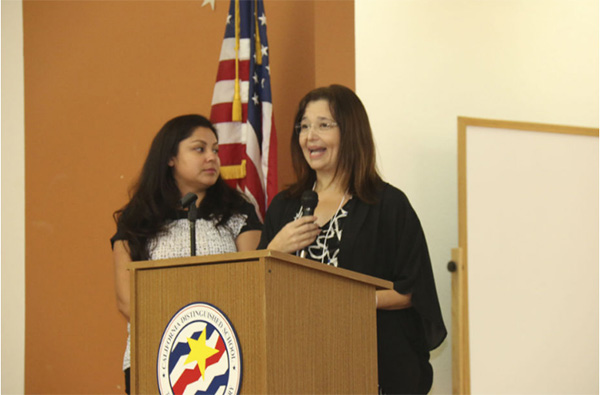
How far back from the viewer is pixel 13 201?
4.22 m

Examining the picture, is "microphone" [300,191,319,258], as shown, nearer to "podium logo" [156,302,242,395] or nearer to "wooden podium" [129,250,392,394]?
"wooden podium" [129,250,392,394]

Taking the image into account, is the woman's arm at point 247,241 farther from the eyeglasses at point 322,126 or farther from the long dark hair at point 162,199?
the eyeglasses at point 322,126

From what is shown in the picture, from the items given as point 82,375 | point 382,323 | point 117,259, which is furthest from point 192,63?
point 382,323

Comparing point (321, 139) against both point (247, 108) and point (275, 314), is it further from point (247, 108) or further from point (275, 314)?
point (275, 314)

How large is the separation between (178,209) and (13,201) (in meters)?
1.74

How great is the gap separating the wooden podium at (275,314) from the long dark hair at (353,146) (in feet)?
2.25

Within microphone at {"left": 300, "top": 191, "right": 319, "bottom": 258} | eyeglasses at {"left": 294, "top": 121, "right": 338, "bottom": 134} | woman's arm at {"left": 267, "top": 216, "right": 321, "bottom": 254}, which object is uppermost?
eyeglasses at {"left": 294, "top": 121, "right": 338, "bottom": 134}

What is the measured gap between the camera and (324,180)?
269 cm

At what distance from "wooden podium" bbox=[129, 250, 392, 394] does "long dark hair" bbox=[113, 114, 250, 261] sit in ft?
3.18

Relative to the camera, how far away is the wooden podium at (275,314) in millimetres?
1594

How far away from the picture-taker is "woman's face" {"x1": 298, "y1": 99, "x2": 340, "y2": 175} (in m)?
2.62

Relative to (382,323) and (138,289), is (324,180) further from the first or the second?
(138,289)

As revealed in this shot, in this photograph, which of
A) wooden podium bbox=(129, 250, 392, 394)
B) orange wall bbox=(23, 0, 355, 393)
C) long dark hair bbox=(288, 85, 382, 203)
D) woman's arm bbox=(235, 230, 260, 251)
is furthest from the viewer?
orange wall bbox=(23, 0, 355, 393)

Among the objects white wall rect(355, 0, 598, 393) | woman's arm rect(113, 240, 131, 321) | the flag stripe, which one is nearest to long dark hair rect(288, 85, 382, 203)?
woman's arm rect(113, 240, 131, 321)
